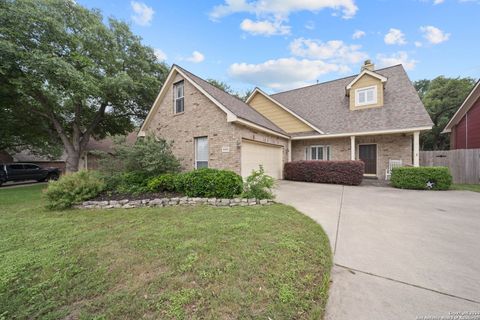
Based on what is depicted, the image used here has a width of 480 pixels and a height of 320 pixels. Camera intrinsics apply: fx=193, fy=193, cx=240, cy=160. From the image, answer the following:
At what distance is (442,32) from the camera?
9.64 m

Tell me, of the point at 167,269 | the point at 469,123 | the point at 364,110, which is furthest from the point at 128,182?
the point at 469,123

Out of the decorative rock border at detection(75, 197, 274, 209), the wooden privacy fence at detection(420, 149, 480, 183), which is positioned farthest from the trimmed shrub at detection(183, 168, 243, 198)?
the wooden privacy fence at detection(420, 149, 480, 183)

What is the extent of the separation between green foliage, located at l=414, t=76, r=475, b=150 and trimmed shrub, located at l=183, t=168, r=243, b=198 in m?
26.3

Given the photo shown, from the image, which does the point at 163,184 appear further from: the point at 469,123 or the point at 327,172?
the point at 469,123

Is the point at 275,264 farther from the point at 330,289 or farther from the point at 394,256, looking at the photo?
the point at 394,256

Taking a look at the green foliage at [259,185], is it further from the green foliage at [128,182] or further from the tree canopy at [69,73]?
the tree canopy at [69,73]

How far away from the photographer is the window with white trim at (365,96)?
40.4 feet

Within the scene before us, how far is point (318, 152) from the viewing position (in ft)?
43.2

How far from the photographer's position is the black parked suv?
14.5m

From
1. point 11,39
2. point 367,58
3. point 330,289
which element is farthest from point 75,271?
point 367,58

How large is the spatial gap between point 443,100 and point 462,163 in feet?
55.4

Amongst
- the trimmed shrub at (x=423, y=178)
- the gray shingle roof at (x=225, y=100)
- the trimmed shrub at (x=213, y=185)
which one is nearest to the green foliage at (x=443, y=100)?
the trimmed shrub at (x=423, y=178)

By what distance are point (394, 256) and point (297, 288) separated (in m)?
1.89

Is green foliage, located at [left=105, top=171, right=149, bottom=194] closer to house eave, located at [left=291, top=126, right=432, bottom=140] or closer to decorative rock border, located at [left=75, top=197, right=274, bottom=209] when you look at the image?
decorative rock border, located at [left=75, top=197, right=274, bottom=209]
